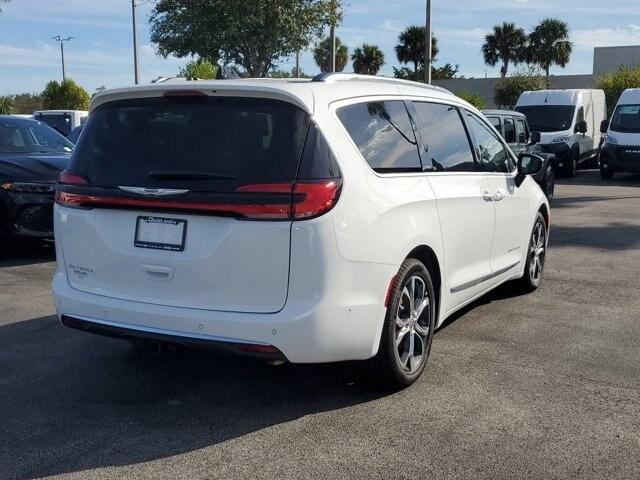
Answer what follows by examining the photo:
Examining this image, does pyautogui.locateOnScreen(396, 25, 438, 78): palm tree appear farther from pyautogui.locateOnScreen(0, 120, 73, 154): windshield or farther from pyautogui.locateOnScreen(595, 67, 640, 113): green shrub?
pyautogui.locateOnScreen(0, 120, 73, 154): windshield

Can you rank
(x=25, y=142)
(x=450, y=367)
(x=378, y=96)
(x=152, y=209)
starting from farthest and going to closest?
(x=25, y=142) → (x=450, y=367) → (x=378, y=96) → (x=152, y=209)

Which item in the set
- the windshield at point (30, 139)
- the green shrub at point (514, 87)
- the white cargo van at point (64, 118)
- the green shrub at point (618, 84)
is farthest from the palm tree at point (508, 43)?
the windshield at point (30, 139)

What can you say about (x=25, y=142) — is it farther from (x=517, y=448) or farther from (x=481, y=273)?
(x=517, y=448)

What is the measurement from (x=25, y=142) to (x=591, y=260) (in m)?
6.86

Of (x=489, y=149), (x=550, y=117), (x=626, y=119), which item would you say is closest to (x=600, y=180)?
(x=626, y=119)

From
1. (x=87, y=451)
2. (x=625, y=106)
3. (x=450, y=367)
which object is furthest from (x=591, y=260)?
(x=625, y=106)

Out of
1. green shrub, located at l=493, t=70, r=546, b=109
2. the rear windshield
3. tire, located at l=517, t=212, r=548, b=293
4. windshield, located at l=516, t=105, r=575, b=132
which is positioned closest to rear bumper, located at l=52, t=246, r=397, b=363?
the rear windshield

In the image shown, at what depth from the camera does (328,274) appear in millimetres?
3918

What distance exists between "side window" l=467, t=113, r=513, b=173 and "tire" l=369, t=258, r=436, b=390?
1.51 m

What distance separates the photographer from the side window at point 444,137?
5.12 m

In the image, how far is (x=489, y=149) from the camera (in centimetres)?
613

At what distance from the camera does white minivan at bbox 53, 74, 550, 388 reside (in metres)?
3.90

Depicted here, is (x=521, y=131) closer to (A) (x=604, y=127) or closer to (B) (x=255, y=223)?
(A) (x=604, y=127)

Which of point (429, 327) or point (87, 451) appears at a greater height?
point (429, 327)
